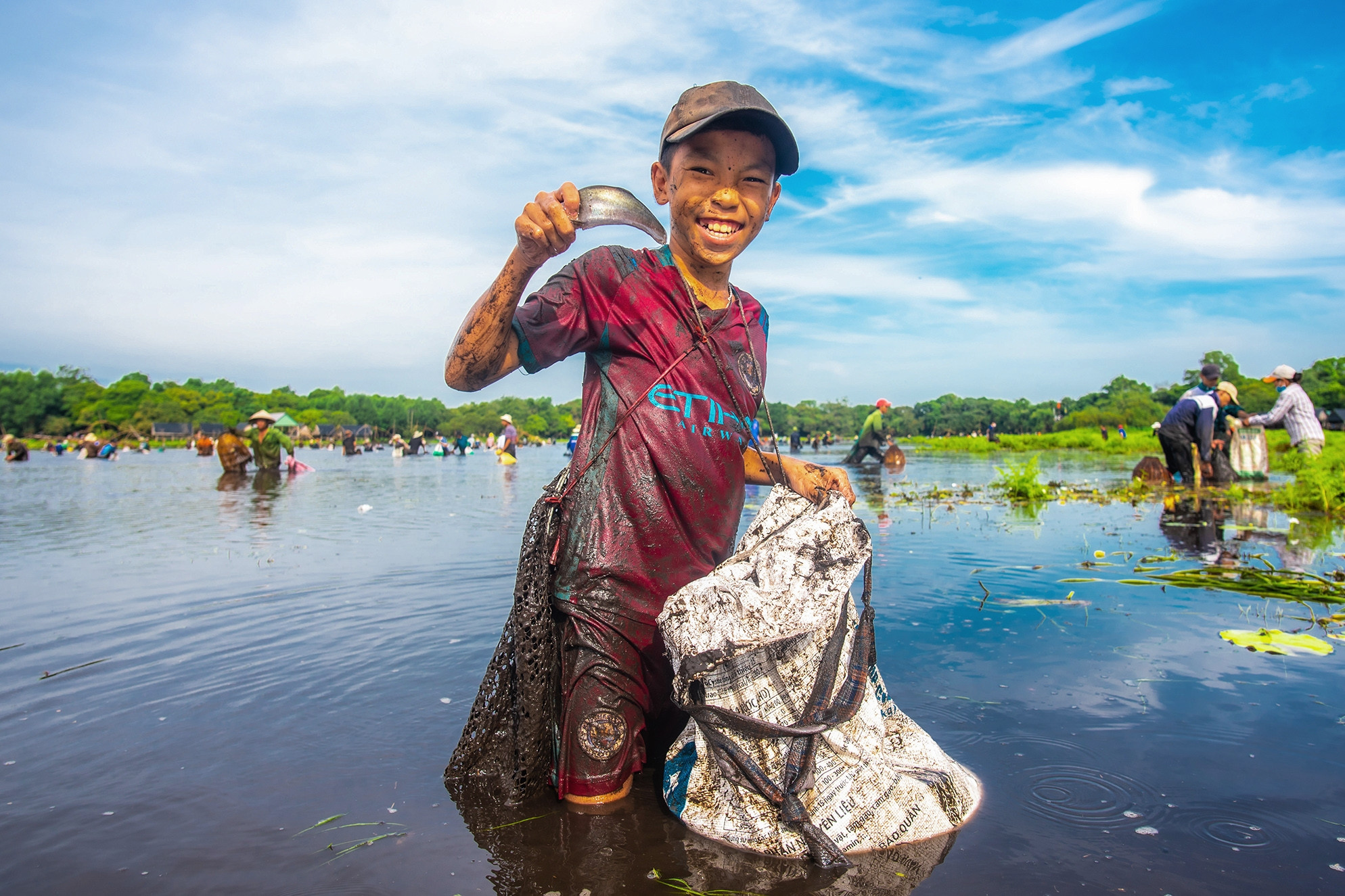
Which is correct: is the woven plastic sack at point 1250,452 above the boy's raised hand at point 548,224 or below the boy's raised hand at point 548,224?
below

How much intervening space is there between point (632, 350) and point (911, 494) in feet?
36.0

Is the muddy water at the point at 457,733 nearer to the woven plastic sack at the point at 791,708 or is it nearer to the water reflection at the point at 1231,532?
the woven plastic sack at the point at 791,708

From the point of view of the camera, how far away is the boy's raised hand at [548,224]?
181 centimetres

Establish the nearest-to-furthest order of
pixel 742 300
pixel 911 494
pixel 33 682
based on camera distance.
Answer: pixel 742 300 → pixel 33 682 → pixel 911 494

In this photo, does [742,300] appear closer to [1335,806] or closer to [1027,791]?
[1027,791]

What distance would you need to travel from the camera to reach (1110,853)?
6.36ft

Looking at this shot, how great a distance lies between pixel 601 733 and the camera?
2.06m

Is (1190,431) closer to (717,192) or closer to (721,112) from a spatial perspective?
(717,192)

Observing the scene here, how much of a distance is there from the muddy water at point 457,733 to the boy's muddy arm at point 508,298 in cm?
131

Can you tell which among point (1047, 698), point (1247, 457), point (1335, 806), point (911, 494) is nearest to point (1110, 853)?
point (1335, 806)

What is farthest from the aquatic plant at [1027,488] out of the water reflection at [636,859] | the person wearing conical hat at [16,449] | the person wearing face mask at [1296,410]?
the person wearing conical hat at [16,449]

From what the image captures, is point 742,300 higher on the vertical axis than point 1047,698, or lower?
higher

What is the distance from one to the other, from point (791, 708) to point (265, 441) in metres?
21.6

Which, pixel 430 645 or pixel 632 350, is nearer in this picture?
pixel 632 350
